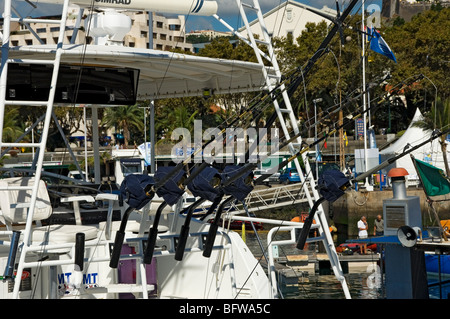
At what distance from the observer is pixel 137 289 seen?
898 cm

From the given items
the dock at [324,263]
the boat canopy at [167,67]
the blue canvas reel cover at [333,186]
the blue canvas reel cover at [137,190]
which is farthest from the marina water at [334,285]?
the blue canvas reel cover at [137,190]

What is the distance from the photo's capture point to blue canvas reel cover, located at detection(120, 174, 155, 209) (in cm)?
824

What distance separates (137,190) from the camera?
827 centimetres

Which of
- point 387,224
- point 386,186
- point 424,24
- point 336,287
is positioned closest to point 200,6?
point 387,224

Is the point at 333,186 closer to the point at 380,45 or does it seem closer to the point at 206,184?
the point at 206,184

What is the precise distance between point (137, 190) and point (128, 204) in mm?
322

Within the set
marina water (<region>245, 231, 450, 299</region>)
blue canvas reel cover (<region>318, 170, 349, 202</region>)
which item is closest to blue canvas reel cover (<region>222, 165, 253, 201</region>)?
blue canvas reel cover (<region>318, 170, 349, 202</region>)

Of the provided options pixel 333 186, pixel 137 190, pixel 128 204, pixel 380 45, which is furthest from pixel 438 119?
pixel 137 190

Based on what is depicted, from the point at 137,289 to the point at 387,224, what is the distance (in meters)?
4.67

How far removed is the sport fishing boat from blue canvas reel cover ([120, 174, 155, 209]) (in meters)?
0.01

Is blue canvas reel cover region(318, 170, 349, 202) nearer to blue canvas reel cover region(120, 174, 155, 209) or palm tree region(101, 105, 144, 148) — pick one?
blue canvas reel cover region(120, 174, 155, 209)

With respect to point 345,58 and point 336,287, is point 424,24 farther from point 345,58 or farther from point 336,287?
point 336,287

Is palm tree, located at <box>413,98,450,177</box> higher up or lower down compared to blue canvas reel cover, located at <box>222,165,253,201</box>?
higher up
